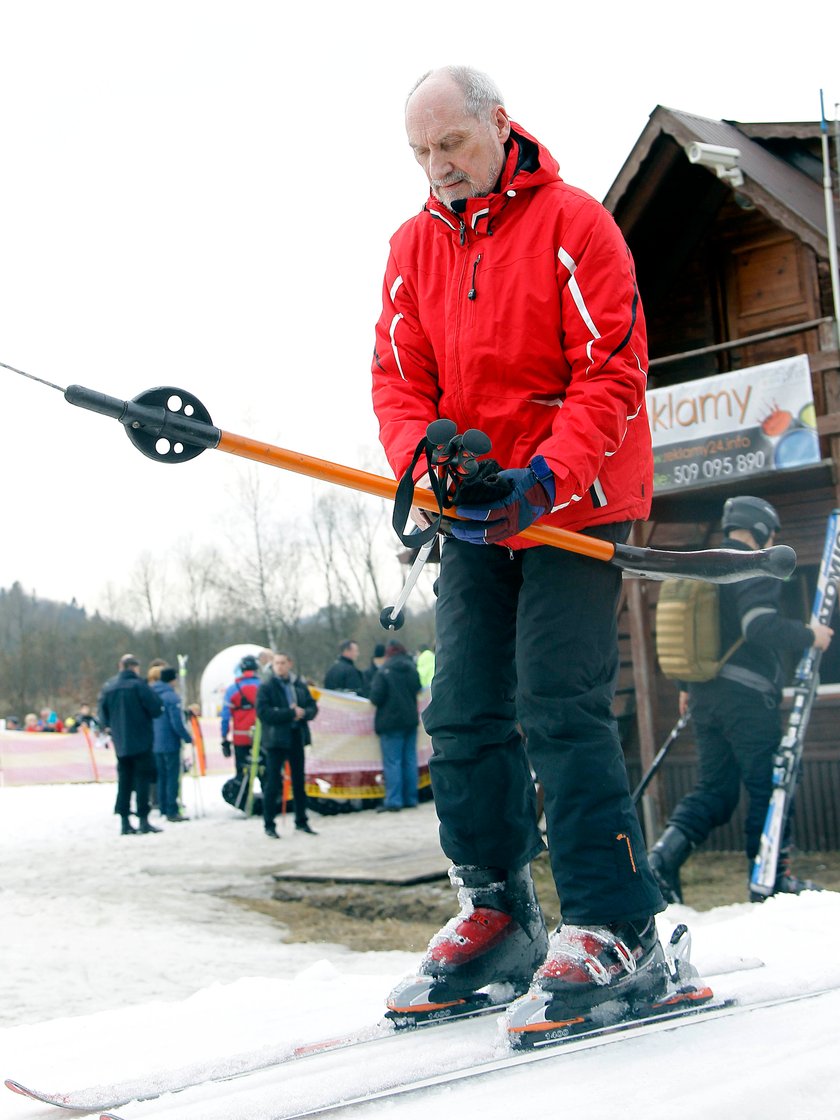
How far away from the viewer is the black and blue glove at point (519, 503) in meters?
2.24

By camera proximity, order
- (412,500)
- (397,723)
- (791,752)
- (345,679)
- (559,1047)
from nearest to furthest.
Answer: (559,1047), (412,500), (791,752), (397,723), (345,679)

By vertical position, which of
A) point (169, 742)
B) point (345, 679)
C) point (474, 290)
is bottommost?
point (169, 742)

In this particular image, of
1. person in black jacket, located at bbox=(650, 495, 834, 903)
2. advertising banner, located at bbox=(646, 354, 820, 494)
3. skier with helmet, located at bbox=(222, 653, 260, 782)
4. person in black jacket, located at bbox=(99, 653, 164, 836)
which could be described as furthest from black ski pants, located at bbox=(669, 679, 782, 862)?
skier with helmet, located at bbox=(222, 653, 260, 782)

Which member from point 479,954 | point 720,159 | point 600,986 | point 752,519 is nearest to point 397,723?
point 720,159

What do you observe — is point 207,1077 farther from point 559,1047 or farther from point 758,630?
point 758,630

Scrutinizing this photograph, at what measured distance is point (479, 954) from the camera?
244 cm

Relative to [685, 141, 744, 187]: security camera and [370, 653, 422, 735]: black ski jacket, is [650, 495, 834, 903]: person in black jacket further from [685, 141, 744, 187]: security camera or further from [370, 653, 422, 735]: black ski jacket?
[370, 653, 422, 735]: black ski jacket

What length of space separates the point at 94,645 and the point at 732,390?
51395 mm

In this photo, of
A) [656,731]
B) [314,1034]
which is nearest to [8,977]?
[314,1034]

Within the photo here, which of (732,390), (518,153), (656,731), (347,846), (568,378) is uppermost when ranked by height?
(732,390)

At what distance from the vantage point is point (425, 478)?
8.06 ft

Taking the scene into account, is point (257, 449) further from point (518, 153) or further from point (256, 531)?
point (256, 531)

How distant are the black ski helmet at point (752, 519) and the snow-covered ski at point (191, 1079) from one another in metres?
4.20

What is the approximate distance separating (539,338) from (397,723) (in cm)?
1080
